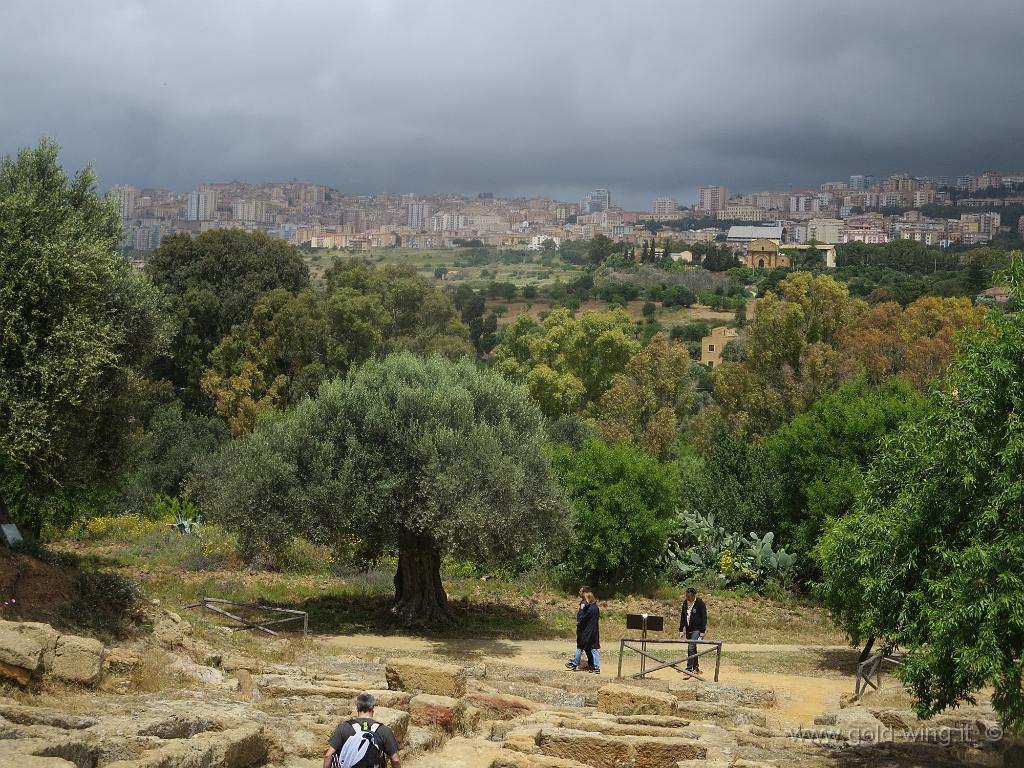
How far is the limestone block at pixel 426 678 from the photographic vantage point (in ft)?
62.8

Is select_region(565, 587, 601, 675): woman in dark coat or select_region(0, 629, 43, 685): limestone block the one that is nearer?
select_region(0, 629, 43, 685): limestone block

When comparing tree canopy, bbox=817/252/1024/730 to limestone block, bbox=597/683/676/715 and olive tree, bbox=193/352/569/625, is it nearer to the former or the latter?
limestone block, bbox=597/683/676/715

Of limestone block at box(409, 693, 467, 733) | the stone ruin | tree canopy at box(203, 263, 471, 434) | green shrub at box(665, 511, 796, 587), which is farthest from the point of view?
tree canopy at box(203, 263, 471, 434)

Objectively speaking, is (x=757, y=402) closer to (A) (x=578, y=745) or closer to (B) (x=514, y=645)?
(B) (x=514, y=645)

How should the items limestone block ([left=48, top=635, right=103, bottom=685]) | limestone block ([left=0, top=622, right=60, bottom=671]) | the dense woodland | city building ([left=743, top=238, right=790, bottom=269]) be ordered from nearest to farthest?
the dense woodland
limestone block ([left=0, top=622, right=60, bottom=671])
limestone block ([left=48, top=635, right=103, bottom=685])
city building ([left=743, top=238, right=790, bottom=269])

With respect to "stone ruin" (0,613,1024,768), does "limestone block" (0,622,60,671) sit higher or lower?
higher

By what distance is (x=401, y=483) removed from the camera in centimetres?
2634

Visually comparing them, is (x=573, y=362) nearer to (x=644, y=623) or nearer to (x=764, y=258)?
(x=644, y=623)

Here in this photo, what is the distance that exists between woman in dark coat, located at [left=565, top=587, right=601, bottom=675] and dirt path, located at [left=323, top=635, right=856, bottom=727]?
1.40 ft

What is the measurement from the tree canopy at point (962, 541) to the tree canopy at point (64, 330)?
1531cm

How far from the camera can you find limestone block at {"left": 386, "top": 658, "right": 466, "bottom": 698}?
62.8 ft

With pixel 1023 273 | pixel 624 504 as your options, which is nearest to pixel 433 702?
pixel 1023 273

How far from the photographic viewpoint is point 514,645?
26.5 meters

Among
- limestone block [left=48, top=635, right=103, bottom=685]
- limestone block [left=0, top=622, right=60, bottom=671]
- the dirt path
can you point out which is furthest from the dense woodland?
limestone block [left=48, top=635, right=103, bottom=685]
